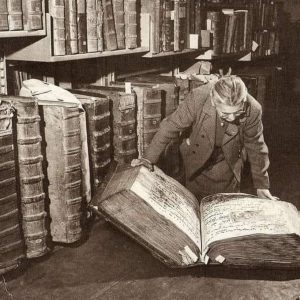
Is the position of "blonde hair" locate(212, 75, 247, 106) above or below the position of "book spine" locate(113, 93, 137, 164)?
above

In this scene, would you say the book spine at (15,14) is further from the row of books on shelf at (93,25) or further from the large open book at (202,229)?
the large open book at (202,229)

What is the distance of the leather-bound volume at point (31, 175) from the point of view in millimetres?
1818

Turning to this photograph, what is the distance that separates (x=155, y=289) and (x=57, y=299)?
13.9 inches

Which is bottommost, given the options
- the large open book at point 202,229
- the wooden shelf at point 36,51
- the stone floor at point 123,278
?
the stone floor at point 123,278

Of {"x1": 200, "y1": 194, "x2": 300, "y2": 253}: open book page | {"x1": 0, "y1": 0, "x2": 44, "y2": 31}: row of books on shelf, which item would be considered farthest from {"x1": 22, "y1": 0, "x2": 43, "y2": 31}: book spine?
{"x1": 200, "y1": 194, "x2": 300, "y2": 253}: open book page

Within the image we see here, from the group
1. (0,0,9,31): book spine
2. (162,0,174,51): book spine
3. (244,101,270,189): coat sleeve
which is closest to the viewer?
(0,0,9,31): book spine

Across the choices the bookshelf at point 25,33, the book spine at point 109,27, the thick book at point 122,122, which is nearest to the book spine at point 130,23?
the book spine at point 109,27

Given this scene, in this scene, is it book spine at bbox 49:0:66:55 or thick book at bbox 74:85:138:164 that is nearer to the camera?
book spine at bbox 49:0:66:55

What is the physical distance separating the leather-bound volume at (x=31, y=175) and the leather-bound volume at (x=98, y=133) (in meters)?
0.34

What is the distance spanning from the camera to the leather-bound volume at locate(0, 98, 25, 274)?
175 centimetres

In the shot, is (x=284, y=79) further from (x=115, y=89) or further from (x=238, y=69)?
(x=115, y=89)

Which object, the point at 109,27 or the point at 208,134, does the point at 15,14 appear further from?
the point at 208,134

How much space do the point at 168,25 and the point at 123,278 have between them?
1863mm

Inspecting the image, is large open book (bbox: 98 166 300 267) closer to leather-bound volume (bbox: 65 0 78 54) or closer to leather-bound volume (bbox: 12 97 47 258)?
leather-bound volume (bbox: 12 97 47 258)
